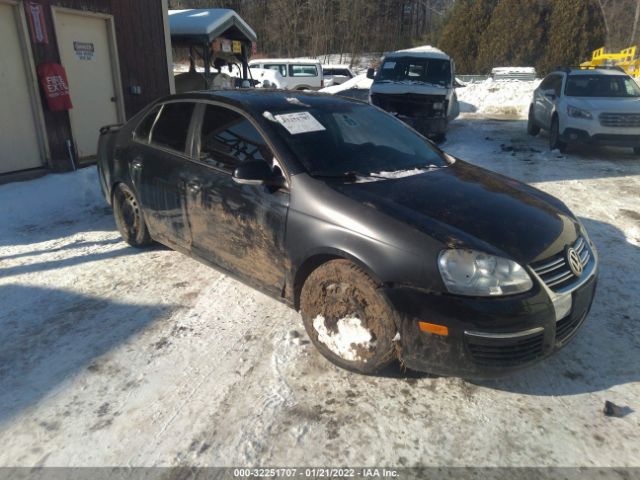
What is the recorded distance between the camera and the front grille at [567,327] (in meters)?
2.64

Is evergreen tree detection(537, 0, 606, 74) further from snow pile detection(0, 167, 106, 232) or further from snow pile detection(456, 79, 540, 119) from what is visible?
snow pile detection(0, 167, 106, 232)

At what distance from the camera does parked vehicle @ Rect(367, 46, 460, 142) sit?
34.8 ft

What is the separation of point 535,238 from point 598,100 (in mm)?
8523

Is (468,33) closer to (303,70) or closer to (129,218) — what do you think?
(303,70)

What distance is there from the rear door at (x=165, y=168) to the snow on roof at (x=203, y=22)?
808 cm

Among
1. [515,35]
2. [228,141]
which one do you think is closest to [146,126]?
[228,141]

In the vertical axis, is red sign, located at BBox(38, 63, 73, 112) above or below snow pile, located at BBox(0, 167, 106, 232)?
above

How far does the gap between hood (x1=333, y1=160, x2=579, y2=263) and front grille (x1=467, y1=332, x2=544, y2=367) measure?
0.43 meters

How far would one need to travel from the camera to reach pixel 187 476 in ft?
7.11

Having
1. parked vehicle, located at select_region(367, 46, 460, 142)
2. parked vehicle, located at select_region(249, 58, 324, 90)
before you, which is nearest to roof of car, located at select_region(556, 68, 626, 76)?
parked vehicle, located at select_region(367, 46, 460, 142)

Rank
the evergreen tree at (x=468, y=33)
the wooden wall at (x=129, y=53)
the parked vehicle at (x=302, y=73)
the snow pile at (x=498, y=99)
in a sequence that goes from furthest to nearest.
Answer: the evergreen tree at (x=468, y=33) < the parked vehicle at (x=302, y=73) < the snow pile at (x=498, y=99) < the wooden wall at (x=129, y=53)

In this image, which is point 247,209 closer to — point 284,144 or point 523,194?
point 284,144

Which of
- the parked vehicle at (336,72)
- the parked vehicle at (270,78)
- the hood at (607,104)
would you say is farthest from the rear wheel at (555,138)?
the parked vehicle at (336,72)

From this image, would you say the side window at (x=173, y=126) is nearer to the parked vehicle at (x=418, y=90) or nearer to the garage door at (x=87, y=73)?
the garage door at (x=87, y=73)
